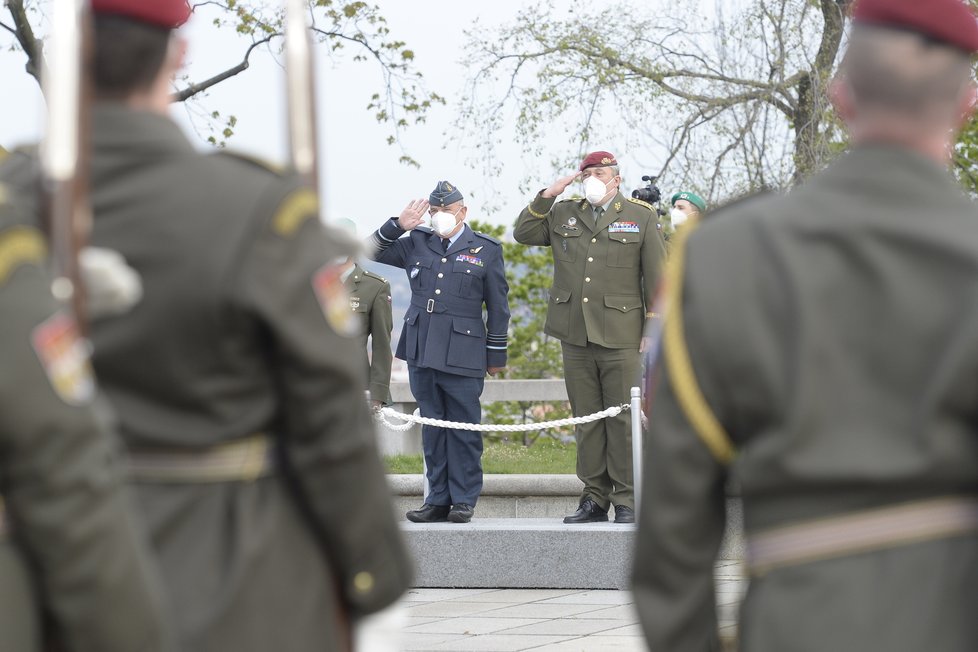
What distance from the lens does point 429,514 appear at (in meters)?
10.1

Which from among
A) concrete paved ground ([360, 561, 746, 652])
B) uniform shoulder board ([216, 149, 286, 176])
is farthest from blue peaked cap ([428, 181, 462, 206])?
uniform shoulder board ([216, 149, 286, 176])

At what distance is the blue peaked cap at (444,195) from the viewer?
10.5 m

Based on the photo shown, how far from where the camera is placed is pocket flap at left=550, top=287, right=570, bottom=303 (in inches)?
400

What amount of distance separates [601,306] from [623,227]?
1.64 ft

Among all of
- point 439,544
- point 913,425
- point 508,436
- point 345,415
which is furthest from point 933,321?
point 508,436

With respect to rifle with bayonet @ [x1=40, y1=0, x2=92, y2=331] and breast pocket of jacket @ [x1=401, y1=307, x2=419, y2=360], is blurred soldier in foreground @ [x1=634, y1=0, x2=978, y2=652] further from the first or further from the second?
breast pocket of jacket @ [x1=401, y1=307, x2=419, y2=360]

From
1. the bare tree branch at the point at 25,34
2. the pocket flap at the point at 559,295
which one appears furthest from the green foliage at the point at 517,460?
the bare tree branch at the point at 25,34

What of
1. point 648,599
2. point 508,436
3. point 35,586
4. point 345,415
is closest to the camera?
point 35,586

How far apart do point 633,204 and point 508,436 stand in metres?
7.37

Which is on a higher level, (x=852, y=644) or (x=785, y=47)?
(x=785, y=47)

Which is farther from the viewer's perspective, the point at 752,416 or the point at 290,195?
the point at 290,195

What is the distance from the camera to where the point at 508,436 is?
1723cm

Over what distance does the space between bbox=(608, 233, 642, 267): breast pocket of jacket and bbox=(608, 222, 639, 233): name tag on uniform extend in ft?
0.07

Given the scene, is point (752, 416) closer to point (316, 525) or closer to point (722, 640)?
point (722, 640)
